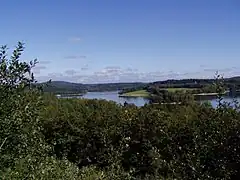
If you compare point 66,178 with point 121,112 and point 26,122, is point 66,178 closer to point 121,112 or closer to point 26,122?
point 26,122

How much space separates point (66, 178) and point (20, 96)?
2.54 meters

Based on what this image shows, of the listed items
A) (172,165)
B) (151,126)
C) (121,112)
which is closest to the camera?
(172,165)

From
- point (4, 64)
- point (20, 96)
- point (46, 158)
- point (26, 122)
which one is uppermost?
point (4, 64)

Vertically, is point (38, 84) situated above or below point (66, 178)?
above

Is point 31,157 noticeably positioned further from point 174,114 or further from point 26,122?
point 174,114

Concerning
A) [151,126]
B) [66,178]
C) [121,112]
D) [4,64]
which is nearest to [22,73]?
[4,64]

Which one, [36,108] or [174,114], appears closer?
[36,108]

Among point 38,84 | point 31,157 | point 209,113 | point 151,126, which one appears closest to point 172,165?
point 209,113

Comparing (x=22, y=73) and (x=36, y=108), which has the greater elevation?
(x=22, y=73)

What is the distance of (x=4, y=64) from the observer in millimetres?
7891

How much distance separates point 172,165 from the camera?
6430 mm

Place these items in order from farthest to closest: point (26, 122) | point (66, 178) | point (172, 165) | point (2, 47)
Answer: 1. point (66, 178)
2. point (2, 47)
3. point (26, 122)
4. point (172, 165)

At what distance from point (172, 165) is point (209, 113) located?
3.26 ft

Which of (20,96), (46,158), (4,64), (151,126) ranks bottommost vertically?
(151,126)
